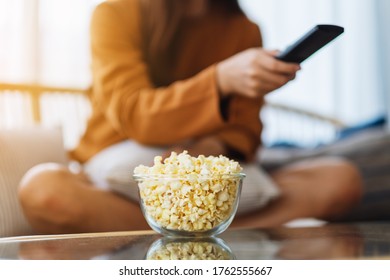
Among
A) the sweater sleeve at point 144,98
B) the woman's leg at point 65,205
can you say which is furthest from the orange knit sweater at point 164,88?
the woman's leg at point 65,205

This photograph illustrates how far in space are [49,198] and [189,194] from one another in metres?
0.30

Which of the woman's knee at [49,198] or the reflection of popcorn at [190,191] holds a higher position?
the reflection of popcorn at [190,191]

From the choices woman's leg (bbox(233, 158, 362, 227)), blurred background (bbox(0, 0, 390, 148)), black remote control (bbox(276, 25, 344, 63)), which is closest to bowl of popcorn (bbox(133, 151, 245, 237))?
black remote control (bbox(276, 25, 344, 63))

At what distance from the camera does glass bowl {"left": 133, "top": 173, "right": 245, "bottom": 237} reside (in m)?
0.42

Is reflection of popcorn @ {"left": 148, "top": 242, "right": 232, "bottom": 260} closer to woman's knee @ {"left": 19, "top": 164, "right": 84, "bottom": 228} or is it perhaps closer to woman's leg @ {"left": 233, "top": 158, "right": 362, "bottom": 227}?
woman's knee @ {"left": 19, "top": 164, "right": 84, "bottom": 228}

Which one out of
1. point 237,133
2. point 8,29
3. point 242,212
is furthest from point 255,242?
point 8,29

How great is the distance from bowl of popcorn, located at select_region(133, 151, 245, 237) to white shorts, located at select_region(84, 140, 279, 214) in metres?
0.30

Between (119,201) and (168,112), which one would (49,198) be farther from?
(168,112)

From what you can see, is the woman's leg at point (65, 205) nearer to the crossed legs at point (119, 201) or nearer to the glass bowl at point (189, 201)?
the crossed legs at point (119, 201)

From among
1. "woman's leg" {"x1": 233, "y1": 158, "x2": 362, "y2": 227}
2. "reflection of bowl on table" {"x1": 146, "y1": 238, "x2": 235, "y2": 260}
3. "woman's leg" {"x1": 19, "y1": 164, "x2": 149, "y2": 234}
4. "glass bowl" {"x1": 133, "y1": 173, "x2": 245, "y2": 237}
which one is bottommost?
"woman's leg" {"x1": 233, "y1": 158, "x2": 362, "y2": 227}

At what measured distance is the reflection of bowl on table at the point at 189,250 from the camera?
1.35 ft

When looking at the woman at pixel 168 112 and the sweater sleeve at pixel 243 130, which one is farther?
the sweater sleeve at pixel 243 130

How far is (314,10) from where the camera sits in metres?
1.61

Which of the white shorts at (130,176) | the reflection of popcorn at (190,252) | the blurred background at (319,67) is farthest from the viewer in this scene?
the blurred background at (319,67)
